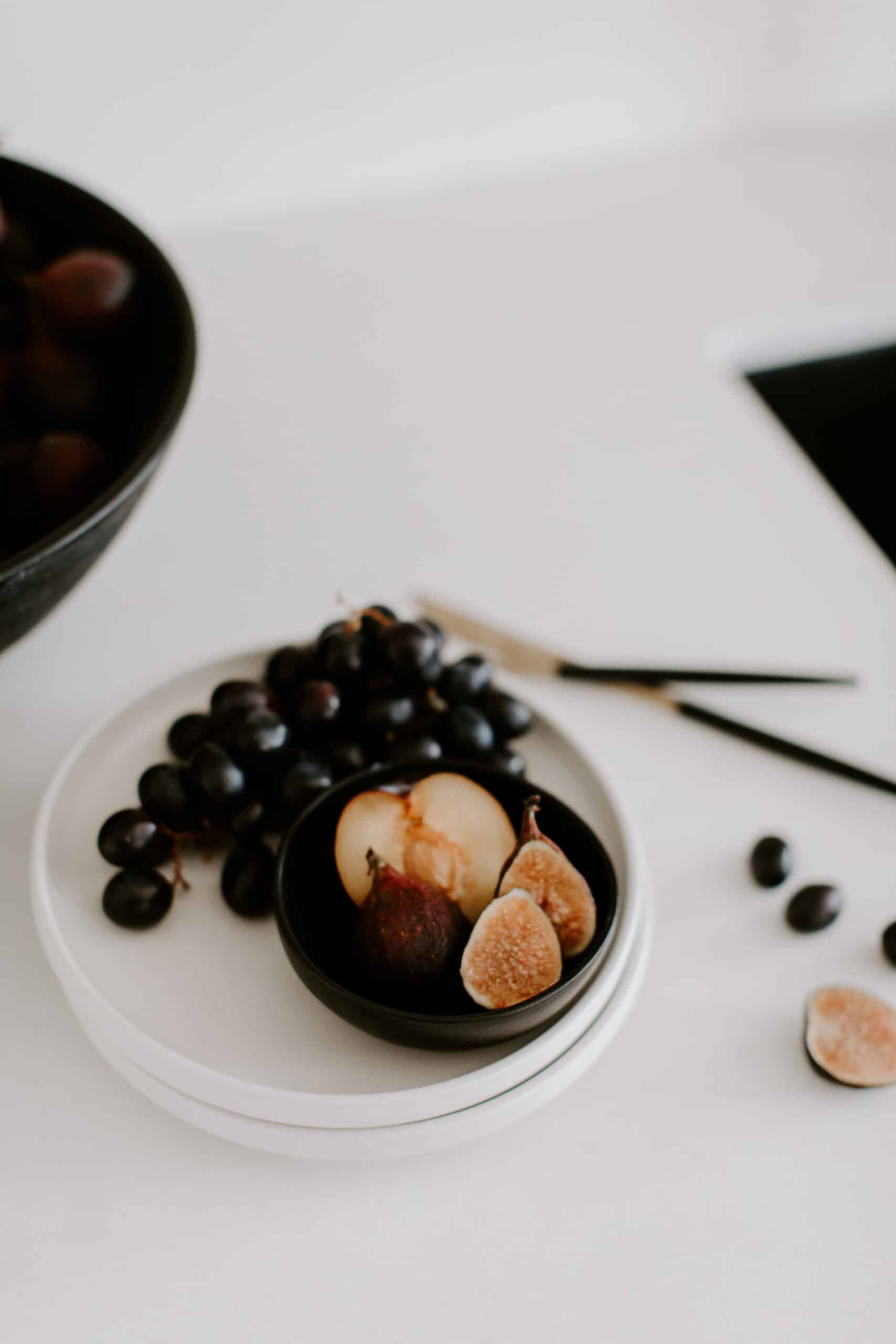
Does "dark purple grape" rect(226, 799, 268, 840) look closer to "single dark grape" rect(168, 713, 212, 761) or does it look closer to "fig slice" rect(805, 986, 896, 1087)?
"single dark grape" rect(168, 713, 212, 761)

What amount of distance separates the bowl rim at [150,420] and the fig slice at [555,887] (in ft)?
0.81

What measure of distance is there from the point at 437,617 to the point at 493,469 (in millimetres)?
195

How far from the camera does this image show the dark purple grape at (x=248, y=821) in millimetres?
514

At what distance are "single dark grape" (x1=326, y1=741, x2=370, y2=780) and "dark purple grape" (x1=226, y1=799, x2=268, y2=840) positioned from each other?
0.04m

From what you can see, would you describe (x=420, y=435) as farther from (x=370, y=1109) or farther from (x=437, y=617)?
(x=370, y=1109)

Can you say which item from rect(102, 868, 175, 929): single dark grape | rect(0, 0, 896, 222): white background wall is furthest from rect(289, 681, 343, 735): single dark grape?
rect(0, 0, 896, 222): white background wall

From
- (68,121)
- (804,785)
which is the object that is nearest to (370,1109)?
(804,785)

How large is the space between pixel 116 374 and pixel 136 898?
35cm

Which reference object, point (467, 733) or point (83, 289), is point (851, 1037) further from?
point (83, 289)

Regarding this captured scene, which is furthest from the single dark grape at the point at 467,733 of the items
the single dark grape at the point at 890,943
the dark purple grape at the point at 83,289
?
the dark purple grape at the point at 83,289

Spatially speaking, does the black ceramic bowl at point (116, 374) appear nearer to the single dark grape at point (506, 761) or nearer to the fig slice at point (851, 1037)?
the single dark grape at point (506, 761)

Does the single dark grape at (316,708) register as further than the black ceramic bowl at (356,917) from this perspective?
Yes

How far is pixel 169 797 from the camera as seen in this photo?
51 cm

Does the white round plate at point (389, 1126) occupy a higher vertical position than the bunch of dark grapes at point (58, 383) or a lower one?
lower
